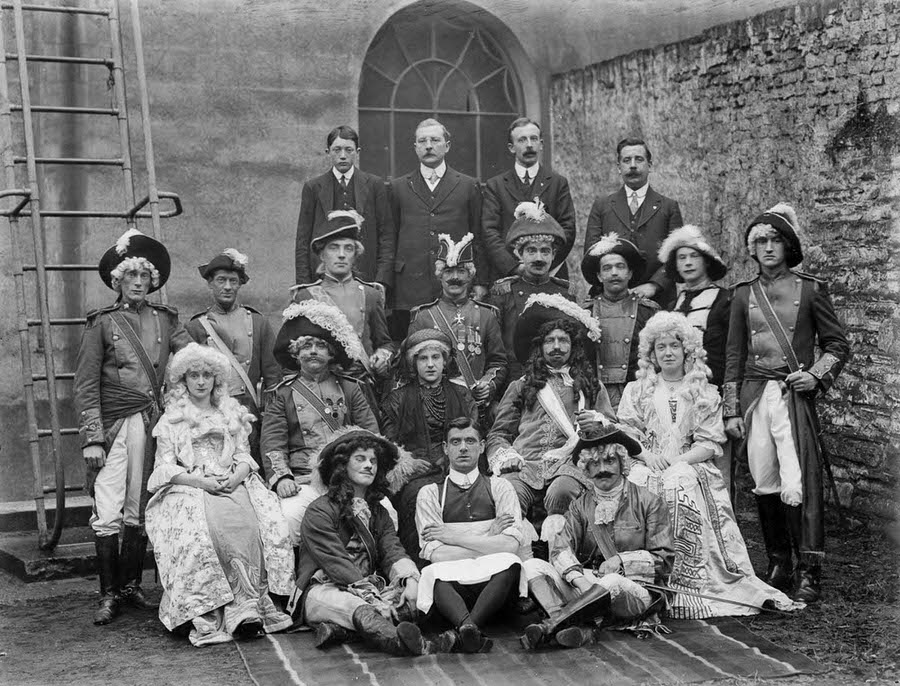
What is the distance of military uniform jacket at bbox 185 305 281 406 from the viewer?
7.10m

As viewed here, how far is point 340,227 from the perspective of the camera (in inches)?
293

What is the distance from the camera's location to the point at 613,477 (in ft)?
19.9

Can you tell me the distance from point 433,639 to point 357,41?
5.82m

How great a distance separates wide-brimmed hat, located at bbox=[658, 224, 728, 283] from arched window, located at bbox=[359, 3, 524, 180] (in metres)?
3.57

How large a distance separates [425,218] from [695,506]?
2802 mm

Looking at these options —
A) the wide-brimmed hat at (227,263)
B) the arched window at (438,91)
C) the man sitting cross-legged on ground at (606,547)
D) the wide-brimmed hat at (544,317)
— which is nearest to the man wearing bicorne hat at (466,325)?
the wide-brimmed hat at (544,317)

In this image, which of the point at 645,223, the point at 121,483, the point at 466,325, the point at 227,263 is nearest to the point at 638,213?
the point at 645,223

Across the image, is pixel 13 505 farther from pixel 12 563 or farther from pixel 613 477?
pixel 613 477

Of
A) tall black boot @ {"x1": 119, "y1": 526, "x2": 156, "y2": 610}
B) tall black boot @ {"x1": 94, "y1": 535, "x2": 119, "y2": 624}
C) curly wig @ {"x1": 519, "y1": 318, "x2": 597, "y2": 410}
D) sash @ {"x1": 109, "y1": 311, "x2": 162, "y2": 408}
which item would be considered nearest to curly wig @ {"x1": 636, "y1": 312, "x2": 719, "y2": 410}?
curly wig @ {"x1": 519, "y1": 318, "x2": 597, "y2": 410}

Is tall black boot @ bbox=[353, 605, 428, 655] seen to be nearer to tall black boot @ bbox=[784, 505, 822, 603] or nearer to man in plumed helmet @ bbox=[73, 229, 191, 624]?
man in plumed helmet @ bbox=[73, 229, 191, 624]

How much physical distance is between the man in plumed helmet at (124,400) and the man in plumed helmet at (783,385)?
3185 mm

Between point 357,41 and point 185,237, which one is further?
point 357,41

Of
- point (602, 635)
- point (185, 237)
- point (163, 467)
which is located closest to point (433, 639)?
point (602, 635)

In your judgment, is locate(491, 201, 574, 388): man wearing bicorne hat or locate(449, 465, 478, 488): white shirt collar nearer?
locate(449, 465, 478, 488): white shirt collar
